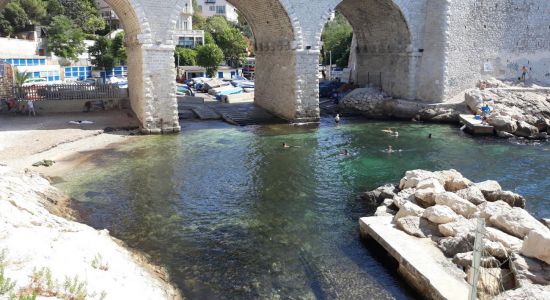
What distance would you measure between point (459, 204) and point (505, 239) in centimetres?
154

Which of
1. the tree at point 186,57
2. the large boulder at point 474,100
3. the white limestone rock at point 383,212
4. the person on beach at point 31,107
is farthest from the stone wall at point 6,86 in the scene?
the tree at point 186,57

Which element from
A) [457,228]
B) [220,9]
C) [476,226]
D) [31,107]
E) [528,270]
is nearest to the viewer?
[476,226]

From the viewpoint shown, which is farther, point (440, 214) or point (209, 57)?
point (209, 57)

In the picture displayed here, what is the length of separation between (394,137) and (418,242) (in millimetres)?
12333

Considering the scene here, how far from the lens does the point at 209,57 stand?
1930 inches

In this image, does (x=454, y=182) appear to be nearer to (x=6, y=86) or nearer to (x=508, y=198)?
(x=508, y=198)

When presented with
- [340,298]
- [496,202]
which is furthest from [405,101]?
[340,298]

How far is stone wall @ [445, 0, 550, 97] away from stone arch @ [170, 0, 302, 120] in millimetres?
8813

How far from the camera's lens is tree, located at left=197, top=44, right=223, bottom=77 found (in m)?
48.9

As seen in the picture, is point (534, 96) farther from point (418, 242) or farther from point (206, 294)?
point (206, 294)

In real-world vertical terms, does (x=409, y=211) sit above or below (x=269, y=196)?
above

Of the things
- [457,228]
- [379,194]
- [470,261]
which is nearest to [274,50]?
[379,194]

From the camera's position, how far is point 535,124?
22.2m

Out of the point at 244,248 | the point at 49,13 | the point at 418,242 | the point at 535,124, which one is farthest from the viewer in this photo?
the point at 49,13
